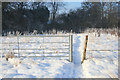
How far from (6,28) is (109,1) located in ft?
51.8

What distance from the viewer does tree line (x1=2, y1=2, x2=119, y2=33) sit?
13.8 m

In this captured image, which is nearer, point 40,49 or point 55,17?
Result: point 40,49

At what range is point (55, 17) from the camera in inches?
779

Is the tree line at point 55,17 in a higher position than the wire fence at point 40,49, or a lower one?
higher

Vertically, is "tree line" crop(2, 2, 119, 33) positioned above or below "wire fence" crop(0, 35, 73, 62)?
above

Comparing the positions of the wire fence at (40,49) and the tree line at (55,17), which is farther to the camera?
the tree line at (55,17)

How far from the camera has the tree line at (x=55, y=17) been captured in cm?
1377

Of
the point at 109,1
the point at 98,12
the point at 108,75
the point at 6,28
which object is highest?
the point at 109,1

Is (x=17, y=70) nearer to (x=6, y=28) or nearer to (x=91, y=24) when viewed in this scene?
(x=6, y=28)

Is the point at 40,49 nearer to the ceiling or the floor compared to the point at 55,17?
nearer to the floor

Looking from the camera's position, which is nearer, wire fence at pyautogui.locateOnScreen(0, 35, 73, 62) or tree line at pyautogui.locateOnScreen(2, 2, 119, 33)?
wire fence at pyautogui.locateOnScreen(0, 35, 73, 62)

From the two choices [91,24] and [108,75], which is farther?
[91,24]

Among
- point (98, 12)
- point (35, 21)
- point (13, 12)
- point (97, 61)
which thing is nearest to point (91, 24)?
point (98, 12)

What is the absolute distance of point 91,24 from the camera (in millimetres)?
19047
